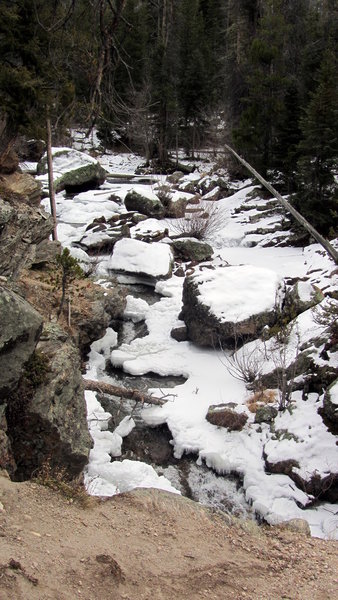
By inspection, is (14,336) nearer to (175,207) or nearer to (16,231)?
(16,231)

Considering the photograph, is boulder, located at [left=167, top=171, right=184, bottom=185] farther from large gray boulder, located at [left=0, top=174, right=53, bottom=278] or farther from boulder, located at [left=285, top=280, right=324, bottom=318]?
large gray boulder, located at [left=0, top=174, right=53, bottom=278]

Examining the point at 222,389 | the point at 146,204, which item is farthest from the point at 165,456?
the point at 146,204

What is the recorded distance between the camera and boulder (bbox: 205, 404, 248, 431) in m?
9.66

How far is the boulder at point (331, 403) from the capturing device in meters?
8.71

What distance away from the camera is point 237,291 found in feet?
43.0

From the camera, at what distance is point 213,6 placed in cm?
4206

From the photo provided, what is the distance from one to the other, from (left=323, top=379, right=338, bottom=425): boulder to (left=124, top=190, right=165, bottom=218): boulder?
14508 mm

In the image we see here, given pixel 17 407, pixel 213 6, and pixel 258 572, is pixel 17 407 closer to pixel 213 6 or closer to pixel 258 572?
pixel 258 572

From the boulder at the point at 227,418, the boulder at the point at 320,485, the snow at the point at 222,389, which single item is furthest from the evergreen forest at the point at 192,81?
the boulder at the point at 320,485

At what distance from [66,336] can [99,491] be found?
2.44 meters

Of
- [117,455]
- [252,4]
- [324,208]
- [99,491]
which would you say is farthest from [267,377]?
[252,4]

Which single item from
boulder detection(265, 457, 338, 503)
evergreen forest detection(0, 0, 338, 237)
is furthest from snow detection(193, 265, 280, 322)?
boulder detection(265, 457, 338, 503)

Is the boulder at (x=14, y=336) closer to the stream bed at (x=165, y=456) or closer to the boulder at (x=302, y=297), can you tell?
the stream bed at (x=165, y=456)

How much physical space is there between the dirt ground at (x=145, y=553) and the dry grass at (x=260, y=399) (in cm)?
443
